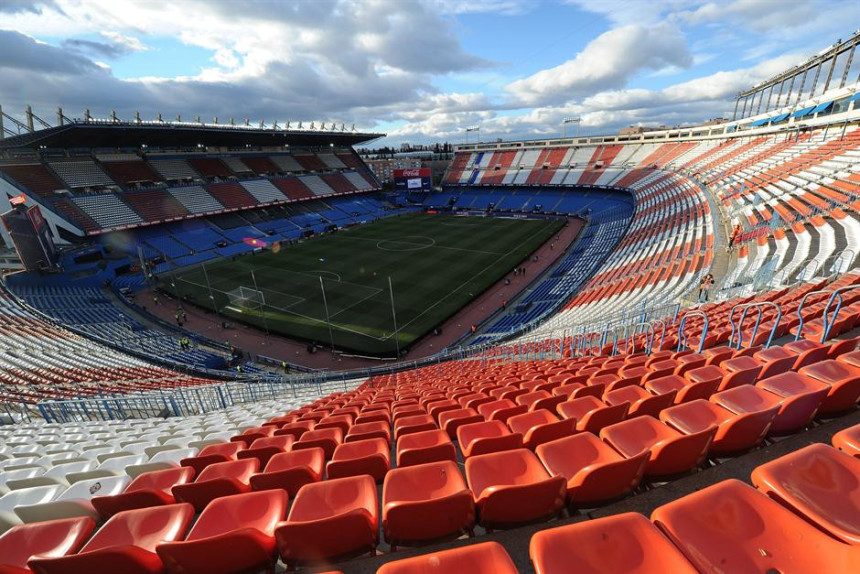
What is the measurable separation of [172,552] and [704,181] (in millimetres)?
52333

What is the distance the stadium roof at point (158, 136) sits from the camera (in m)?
39.7

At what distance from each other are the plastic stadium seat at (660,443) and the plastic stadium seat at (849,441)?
0.83 m

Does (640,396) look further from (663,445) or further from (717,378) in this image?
(663,445)

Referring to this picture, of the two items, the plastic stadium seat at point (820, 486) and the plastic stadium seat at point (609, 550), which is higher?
the plastic stadium seat at point (609, 550)

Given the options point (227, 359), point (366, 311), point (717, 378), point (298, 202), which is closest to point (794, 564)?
point (717, 378)

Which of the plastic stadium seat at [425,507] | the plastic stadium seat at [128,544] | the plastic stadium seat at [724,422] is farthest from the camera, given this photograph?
the plastic stadium seat at [724,422]

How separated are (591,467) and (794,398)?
2322mm

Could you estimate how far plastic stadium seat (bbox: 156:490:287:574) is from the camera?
2.58 metres

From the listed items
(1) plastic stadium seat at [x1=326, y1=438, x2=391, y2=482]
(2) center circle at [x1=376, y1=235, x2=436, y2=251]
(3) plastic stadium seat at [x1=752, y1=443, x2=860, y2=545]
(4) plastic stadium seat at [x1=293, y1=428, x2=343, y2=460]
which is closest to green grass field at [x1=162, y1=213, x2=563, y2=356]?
(2) center circle at [x1=376, y1=235, x2=436, y2=251]

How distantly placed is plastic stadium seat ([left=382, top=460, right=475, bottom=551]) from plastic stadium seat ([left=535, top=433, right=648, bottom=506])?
2.91ft

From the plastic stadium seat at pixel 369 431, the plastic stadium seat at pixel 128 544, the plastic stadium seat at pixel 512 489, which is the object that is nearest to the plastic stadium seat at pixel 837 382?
the plastic stadium seat at pixel 512 489

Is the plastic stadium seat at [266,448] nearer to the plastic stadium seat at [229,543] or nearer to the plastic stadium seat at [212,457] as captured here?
the plastic stadium seat at [212,457]

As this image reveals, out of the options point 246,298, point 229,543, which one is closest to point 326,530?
point 229,543

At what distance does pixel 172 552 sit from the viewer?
255 centimetres
